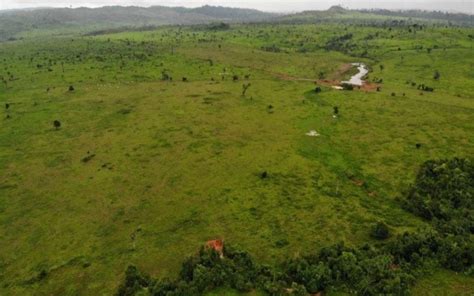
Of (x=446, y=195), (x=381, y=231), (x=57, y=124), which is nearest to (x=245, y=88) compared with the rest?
(x=57, y=124)

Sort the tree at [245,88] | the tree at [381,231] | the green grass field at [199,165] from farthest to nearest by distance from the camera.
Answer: the tree at [245,88]
the tree at [381,231]
the green grass field at [199,165]

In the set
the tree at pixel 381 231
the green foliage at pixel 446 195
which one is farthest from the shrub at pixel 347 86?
the tree at pixel 381 231

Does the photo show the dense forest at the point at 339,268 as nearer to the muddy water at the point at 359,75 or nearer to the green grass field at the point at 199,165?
the green grass field at the point at 199,165

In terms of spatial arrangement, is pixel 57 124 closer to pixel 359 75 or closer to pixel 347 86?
pixel 347 86

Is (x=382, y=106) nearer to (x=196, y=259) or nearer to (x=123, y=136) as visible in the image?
(x=123, y=136)

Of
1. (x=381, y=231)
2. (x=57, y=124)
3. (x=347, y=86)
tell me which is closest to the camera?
(x=381, y=231)

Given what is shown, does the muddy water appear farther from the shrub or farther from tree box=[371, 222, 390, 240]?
tree box=[371, 222, 390, 240]

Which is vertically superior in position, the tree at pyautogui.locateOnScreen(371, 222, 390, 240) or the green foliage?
the green foliage

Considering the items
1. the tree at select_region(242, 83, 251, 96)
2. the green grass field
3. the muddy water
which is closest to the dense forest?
the green grass field
